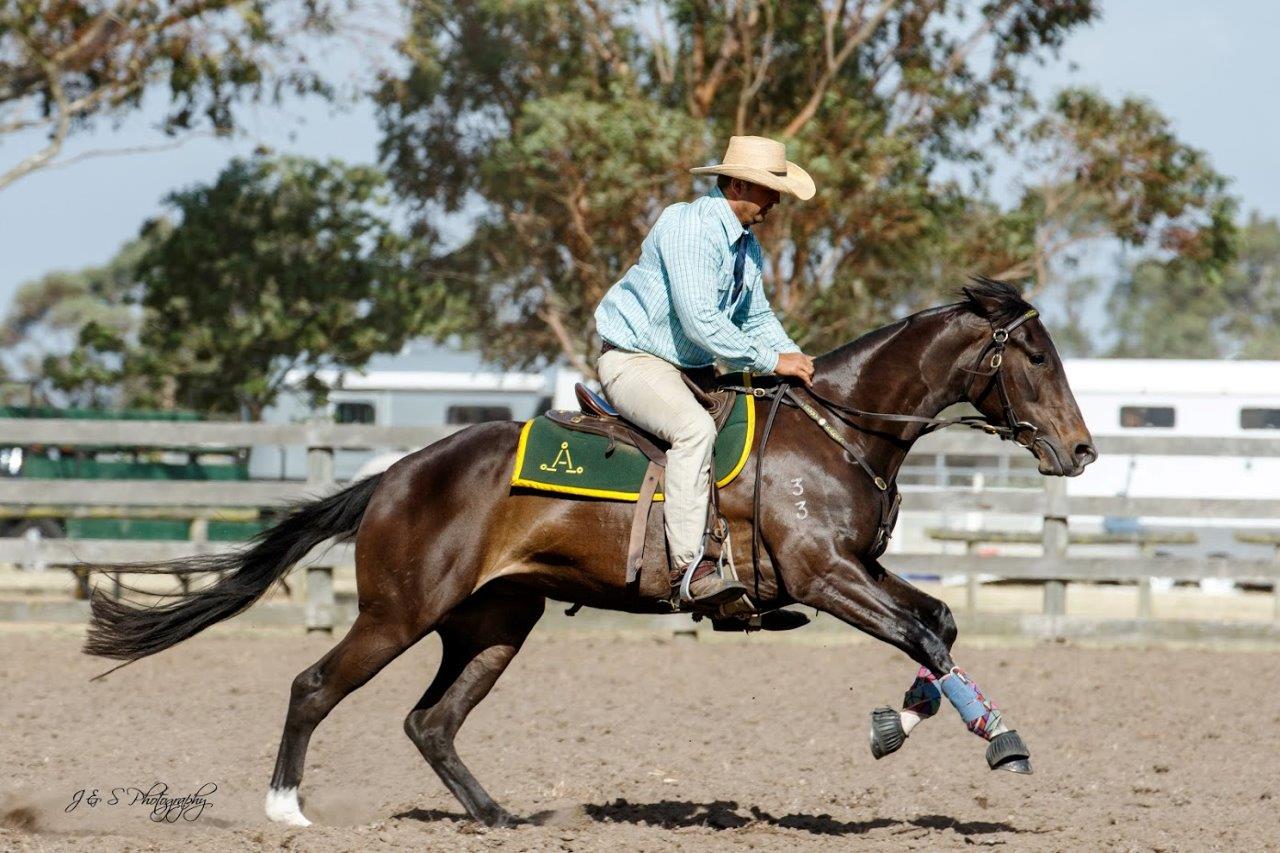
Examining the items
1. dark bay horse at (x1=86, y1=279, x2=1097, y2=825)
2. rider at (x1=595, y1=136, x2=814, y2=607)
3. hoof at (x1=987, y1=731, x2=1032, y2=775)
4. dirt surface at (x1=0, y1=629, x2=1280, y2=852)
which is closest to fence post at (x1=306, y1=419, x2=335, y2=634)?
dirt surface at (x1=0, y1=629, x2=1280, y2=852)

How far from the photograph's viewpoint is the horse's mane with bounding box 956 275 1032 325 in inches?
219

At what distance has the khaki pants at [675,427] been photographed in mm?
5348

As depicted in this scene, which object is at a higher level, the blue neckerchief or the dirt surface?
the blue neckerchief

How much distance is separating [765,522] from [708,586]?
33cm

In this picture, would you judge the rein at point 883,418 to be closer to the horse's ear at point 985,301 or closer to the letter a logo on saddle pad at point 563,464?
the horse's ear at point 985,301

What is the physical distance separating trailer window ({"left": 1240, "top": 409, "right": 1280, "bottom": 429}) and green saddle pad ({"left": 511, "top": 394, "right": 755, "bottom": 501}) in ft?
49.8

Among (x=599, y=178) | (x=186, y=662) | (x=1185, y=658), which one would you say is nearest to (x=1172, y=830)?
(x=1185, y=658)

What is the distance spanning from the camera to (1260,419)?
19.0 metres

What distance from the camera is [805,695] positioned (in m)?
8.70

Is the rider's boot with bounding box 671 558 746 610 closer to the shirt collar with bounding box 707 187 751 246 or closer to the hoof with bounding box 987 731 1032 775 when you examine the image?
the hoof with bounding box 987 731 1032 775

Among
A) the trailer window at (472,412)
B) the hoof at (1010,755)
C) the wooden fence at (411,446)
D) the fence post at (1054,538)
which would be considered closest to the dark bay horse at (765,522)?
the hoof at (1010,755)

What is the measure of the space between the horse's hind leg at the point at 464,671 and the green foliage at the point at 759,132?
931 centimetres

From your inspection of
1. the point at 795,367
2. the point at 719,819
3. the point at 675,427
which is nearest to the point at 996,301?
the point at 795,367

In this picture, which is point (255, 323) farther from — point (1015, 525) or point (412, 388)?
point (1015, 525)
